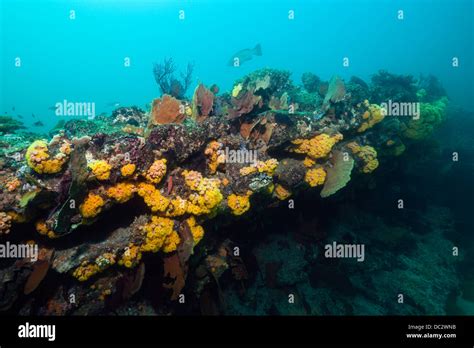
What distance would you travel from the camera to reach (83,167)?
12.2 ft

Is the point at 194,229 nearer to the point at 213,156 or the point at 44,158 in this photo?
the point at 213,156

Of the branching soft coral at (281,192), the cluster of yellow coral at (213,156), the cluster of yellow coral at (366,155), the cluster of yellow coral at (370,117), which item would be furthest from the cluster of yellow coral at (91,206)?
the cluster of yellow coral at (370,117)

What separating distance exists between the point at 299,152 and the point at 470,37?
5015 inches

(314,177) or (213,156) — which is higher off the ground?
(213,156)

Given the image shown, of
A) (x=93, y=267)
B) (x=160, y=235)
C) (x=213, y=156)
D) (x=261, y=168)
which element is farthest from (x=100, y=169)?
(x=261, y=168)

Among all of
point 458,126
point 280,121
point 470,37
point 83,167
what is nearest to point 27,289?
point 83,167

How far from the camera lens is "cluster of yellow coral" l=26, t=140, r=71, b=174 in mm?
3839

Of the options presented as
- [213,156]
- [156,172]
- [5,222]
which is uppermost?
[213,156]

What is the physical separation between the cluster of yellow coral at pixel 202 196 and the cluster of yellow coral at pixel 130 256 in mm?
974

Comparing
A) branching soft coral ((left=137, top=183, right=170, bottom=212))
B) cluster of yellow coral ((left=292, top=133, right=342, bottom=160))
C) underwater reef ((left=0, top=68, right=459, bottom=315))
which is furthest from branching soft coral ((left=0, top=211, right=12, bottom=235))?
cluster of yellow coral ((left=292, top=133, right=342, bottom=160))

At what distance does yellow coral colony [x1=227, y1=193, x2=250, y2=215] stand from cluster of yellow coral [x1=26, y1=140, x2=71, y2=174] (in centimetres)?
260

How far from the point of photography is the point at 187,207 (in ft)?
14.6

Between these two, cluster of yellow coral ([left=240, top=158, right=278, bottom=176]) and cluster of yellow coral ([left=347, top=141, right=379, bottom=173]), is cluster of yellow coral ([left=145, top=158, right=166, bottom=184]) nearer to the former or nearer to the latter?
cluster of yellow coral ([left=240, top=158, right=278, bottom=176])

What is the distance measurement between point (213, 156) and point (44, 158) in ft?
8.44
